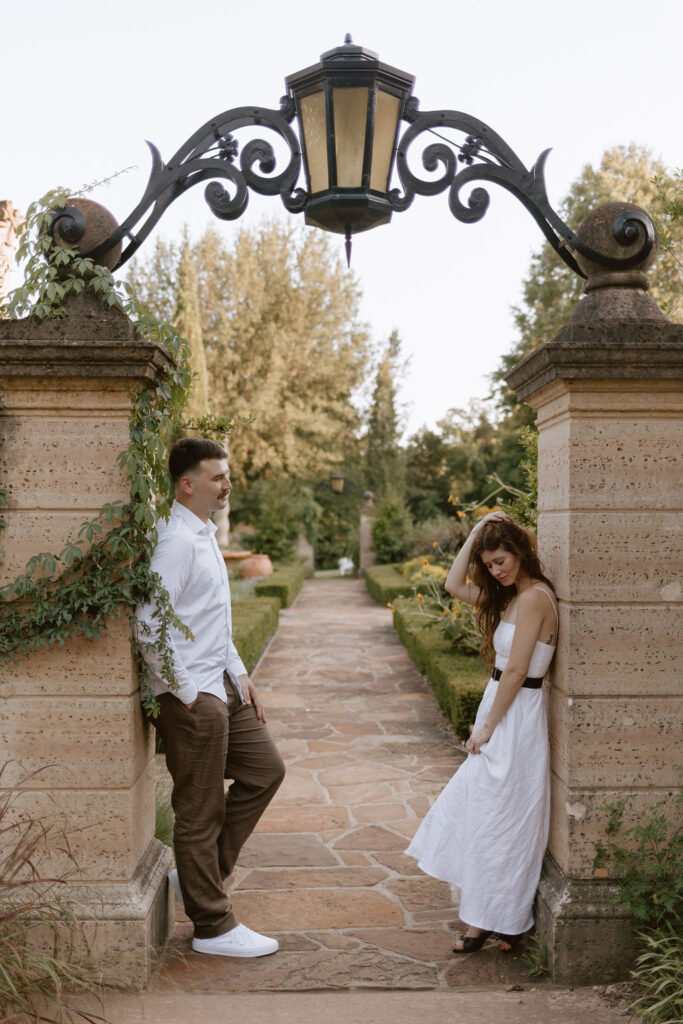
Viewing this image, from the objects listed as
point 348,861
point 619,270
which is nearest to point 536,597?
point 619,270

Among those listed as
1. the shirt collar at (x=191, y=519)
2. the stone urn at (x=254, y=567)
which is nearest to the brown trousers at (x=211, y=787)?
the shirt collar at (x=191, y=519)

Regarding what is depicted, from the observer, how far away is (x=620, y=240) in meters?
3.39

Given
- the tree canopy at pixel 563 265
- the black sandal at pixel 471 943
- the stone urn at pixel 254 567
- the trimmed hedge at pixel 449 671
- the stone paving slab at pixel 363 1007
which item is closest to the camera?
the stone paving slab at pixel 363 1007

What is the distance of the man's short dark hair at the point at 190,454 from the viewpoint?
3516 millimetres

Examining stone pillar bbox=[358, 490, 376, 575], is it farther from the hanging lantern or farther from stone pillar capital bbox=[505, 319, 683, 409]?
the hanging lantern

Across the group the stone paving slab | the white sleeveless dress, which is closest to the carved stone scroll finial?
the white sleeveless dress

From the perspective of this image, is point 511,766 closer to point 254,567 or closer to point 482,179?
point 482,179

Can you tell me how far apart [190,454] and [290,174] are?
46.6 inches

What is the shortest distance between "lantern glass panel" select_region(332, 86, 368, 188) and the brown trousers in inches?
83.0

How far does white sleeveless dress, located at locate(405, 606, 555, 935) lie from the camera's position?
350 centimetres

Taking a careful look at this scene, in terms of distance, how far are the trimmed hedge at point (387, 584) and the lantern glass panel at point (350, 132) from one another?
38.6ft

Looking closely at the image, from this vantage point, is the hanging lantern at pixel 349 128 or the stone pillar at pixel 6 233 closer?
the hanging lantern at pixel 349 128

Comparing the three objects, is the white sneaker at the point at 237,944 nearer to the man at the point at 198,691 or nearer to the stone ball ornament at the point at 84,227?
the man at the point at 198,691

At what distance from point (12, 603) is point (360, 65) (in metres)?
2.43
